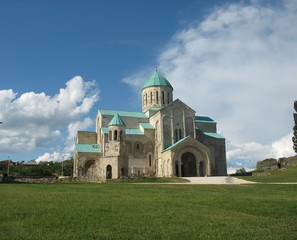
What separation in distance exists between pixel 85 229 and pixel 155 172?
3780cm

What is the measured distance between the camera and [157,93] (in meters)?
49.9

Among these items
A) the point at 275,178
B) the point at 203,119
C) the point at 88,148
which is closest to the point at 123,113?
the point at 88,148

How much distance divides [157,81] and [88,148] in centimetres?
1557

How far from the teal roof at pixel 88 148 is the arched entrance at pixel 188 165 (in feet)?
40.8

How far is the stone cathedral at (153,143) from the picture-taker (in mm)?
40562

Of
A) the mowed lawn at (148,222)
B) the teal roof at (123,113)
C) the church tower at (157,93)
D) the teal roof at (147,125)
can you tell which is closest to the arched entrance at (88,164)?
the teal roof at (123,113)

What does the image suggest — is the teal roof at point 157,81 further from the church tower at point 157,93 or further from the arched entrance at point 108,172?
the arched entrance at point 108,172

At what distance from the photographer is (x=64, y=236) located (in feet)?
21.2

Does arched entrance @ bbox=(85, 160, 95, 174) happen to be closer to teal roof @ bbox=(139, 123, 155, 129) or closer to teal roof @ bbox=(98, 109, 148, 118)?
teal roof @ bbox=(98, 109, 148, 118)

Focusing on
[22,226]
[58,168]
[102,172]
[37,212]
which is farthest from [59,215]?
[58,168]

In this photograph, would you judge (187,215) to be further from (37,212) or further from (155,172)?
(155,172)

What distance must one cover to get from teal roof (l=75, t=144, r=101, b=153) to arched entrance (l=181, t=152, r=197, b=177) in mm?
12451

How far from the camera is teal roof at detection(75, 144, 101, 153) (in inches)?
1718

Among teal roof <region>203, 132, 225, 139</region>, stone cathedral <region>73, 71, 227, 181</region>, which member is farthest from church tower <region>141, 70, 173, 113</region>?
teal roof <region>203, 132, 225, 139</region>
